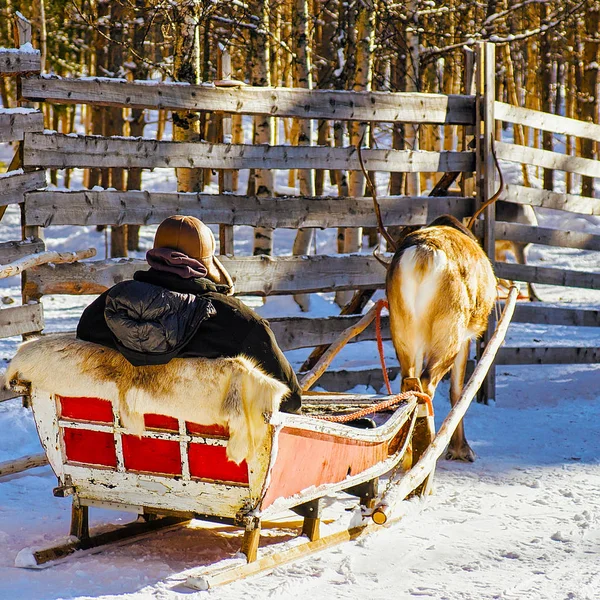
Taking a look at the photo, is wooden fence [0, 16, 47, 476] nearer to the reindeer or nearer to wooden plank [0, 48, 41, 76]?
wooden plank [0, 48, 41, 76]

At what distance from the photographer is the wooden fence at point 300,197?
5.74 metres

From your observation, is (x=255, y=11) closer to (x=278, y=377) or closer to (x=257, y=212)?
(x=257, y=212)

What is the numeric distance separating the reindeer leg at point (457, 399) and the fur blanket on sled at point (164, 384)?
257 centimetres

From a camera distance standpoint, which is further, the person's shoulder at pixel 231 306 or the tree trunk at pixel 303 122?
the tree trunk at pixel 303 122

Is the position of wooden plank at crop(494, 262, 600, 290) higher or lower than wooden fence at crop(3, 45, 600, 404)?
lower

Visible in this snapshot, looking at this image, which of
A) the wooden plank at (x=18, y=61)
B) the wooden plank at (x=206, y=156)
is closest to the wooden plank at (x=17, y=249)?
the wooden plank at (x=206, y=156)

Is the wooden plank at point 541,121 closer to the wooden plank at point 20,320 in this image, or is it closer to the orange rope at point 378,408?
the orange rope at point 378,408

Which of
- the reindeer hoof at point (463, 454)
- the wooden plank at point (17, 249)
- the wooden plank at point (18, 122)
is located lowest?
the reindeer hoof at point (463, 454)

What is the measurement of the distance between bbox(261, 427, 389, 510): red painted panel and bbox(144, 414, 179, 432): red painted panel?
43 centimetres

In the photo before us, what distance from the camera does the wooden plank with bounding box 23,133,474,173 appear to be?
5.66 meters

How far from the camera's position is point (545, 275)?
8.05 m

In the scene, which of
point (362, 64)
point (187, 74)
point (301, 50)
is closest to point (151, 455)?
point (187, 74)

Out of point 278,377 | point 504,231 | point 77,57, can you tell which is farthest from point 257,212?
point 77,57

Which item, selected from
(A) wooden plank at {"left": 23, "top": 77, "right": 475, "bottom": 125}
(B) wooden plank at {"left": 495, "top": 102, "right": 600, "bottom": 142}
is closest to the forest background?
(B) wooden plank at {"left": 495, "top": 102, "right": 600, "bottom": 142}
